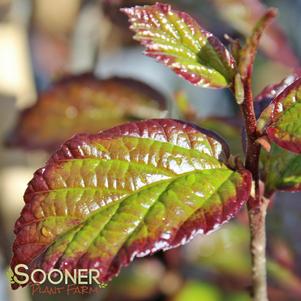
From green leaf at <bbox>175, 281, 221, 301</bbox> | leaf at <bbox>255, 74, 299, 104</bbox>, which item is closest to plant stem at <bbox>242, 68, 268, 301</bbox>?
leaf at <bbox>255, 74, 299, 104</bbox>

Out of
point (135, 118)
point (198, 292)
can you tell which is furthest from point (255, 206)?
point (198, 292)

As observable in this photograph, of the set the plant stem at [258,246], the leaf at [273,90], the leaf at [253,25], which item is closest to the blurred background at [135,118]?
the leaf at [253,25]

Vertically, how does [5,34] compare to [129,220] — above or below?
above

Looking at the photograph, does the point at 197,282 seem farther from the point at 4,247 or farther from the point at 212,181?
the point at 212,181

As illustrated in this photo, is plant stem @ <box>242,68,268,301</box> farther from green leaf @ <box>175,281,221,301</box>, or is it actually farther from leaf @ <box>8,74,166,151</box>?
green leaf @ <box>175,281,221,301</box>

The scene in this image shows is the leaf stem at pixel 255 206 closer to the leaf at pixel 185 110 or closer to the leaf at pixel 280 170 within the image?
the leaf at pixel 280 170

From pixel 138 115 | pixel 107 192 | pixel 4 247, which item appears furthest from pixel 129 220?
pixel 4 247
